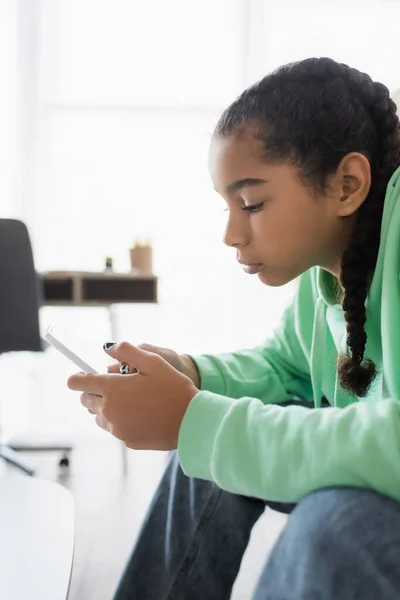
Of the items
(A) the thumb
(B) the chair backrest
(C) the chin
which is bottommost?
(B) the chair backrest

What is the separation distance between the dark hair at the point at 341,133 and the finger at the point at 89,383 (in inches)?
12.1

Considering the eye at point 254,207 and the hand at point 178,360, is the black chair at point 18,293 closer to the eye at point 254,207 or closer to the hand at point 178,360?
the hand at point 178,360

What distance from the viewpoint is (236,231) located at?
2.36 feet

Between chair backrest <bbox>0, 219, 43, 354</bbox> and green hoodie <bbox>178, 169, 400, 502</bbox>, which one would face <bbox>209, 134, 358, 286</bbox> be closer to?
green hoodie <bbox>178, 169, 400, 502</bbox>

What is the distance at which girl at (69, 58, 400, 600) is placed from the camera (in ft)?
1.70

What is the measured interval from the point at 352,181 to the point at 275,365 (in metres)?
0.34

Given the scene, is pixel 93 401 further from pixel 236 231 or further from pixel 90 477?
pixel 90 477

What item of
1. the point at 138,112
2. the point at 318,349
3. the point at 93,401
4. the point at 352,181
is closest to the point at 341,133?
the point at 352,181

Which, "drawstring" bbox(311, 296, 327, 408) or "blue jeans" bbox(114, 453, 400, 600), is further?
"drawstring" bbox(311, 296, 327, 408)

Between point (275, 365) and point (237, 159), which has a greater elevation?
point (237, 159)

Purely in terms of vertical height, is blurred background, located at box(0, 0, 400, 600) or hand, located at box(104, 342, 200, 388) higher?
blurred background, located at box(0, 0, 400, 600)

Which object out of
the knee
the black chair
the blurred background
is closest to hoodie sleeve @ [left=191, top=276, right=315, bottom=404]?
the knee

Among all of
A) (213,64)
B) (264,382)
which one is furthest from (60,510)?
(213,64)

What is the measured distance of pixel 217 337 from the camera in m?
3.11
